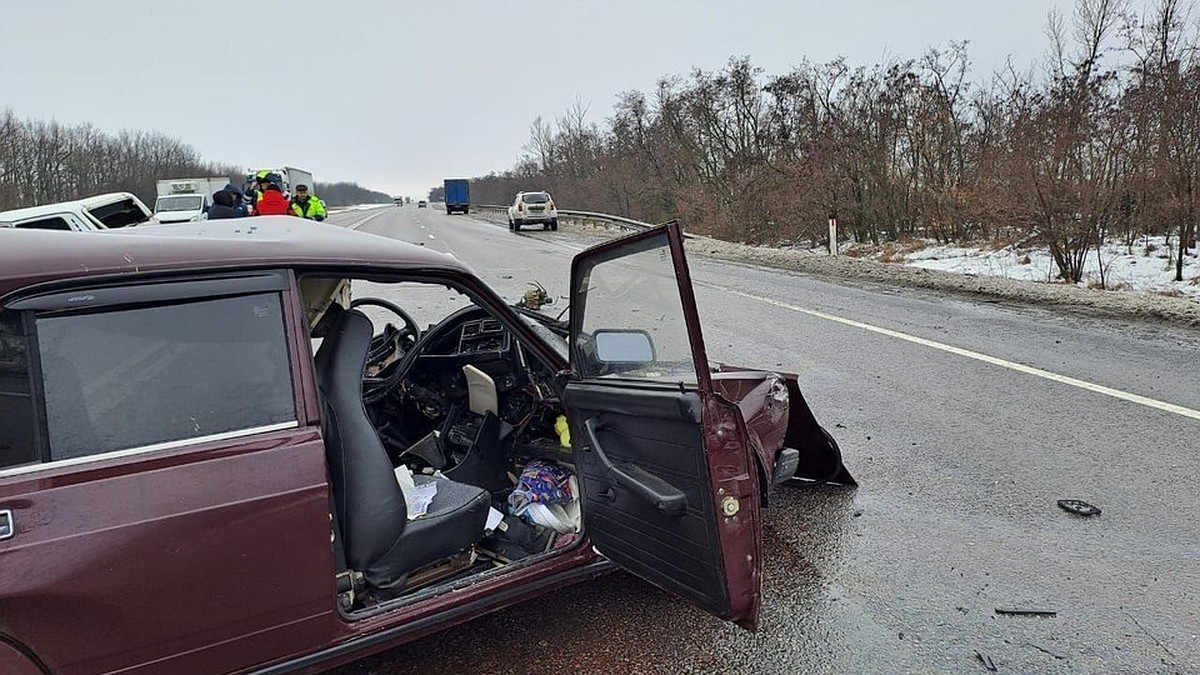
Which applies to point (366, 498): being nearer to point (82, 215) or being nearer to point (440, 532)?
point (440, 532)

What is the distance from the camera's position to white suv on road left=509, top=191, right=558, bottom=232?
30297 mm

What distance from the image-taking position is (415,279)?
9.07 ft

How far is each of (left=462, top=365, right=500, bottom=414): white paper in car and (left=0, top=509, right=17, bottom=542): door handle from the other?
193cm

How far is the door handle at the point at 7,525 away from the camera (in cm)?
176

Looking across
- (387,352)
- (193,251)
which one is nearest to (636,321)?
(193,251)

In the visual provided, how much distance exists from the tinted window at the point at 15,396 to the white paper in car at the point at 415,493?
1.08 metres

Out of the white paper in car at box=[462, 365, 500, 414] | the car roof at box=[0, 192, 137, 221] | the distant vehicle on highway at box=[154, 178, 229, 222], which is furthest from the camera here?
the distant vehicle on highway at box=[154, 178, 229, 222]

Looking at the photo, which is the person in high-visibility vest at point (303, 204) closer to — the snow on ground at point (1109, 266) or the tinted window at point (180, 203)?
the snow on ground at point (1109, 266)

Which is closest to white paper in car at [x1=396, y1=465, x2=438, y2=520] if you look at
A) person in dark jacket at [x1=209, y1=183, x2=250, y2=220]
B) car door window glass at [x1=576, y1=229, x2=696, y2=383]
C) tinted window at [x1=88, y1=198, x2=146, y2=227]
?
car door window glass at [x1=576, y1=229, x2=696, y2=383]

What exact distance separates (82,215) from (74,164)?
205ft

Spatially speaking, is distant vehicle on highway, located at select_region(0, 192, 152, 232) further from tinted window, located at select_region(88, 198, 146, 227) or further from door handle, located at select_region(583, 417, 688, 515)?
door handle, located at select_region(583, 417, 688, 515)

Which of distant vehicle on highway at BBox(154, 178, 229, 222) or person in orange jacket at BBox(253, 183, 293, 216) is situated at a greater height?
distant vehicle on highway at BBox(154, 178, 229, 222)

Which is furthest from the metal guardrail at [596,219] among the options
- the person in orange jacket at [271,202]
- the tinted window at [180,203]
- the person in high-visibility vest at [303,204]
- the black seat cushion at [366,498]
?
the tinted window at [180,203]

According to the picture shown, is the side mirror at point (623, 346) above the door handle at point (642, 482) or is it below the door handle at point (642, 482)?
above
